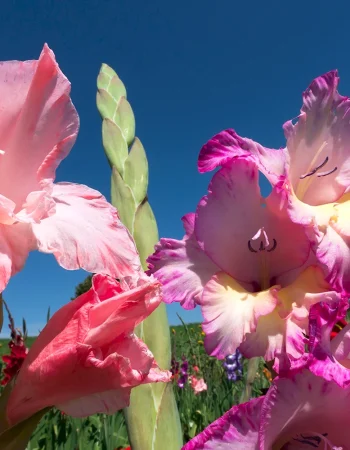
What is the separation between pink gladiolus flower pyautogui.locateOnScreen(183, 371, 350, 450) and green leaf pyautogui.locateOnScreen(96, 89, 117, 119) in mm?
588

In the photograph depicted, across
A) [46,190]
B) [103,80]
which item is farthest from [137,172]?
[46,190]

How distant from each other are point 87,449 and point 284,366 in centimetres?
124

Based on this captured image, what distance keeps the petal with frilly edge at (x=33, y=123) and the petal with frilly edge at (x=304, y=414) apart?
0.29m

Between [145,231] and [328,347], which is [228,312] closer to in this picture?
[328,347]

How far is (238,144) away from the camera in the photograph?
58 centimetres

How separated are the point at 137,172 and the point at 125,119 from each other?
110 millimetres

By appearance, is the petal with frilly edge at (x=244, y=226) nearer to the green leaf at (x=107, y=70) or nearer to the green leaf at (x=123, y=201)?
the green leaf at (x=123, y=201)

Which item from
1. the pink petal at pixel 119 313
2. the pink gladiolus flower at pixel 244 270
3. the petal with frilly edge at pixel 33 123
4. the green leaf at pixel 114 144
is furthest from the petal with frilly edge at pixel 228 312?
the green leaf at pixel 114 144

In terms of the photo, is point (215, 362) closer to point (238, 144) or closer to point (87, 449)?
point (87, 449)

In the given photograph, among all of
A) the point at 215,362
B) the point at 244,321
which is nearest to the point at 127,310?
the point at 244,321

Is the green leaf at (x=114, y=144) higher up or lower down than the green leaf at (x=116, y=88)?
lower down

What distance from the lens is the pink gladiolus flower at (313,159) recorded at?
567mm

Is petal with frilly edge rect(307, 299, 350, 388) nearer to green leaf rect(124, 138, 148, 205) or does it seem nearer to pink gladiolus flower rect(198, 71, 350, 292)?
pink gladiolus flower rect(198, 71, 350, 292)

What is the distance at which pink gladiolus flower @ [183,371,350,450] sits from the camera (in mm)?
463
